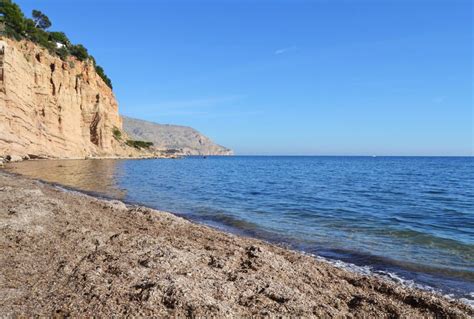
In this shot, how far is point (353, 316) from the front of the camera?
17.4 ft

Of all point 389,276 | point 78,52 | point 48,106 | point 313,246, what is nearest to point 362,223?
point 313,246

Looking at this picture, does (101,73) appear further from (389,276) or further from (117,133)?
(389,276)

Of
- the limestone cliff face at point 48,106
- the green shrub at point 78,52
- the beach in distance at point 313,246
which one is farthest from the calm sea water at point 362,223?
the green shrub at point 78,52

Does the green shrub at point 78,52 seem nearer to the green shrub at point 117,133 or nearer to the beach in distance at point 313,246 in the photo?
the green shrub at point 117,133

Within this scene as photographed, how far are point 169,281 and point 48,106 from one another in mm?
50433

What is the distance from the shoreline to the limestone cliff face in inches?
1397

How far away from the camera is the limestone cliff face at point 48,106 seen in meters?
39.0

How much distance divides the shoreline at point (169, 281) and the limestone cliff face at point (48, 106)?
3548cm

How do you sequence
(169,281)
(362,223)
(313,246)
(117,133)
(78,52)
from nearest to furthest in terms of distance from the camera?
(169,281) → (313,246) → (362,223) → (78,52) → (117,133)

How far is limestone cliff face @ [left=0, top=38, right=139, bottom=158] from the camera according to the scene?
39000 mm

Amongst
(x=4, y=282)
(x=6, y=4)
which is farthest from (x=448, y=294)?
(x=6, y=4)

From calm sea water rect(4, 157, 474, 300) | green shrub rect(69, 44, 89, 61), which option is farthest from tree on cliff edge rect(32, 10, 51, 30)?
calm sea water rect(4, 157, 474, 300)

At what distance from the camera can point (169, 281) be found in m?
5.74

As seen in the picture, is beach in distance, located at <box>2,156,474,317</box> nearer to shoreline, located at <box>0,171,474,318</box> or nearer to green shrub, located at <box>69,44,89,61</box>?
shoreline, located at <box>0,171,474,318</box>
